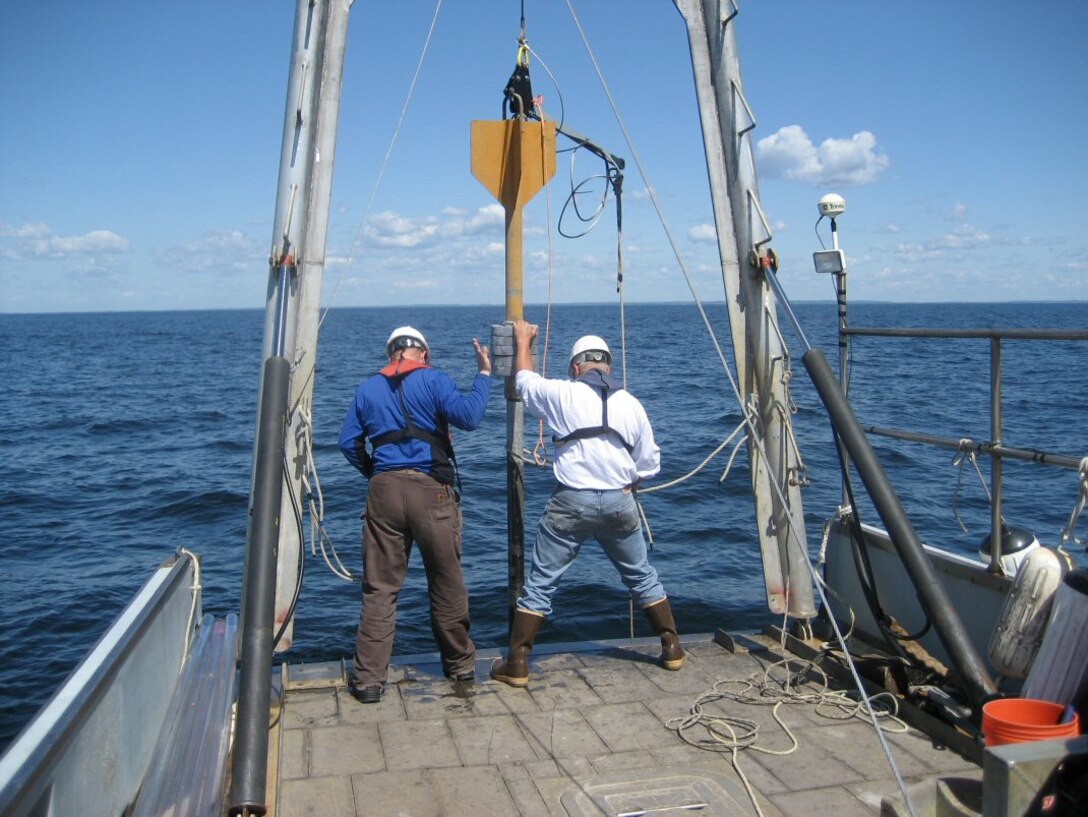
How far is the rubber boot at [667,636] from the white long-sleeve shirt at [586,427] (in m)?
0.76

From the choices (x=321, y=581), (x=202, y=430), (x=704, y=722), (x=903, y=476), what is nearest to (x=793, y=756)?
(x=704, y=722)

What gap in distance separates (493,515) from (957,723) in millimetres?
10099

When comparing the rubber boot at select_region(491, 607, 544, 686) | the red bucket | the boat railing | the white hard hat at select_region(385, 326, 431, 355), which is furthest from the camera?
the white hard hat at select_region(385, 326, 431, 355)

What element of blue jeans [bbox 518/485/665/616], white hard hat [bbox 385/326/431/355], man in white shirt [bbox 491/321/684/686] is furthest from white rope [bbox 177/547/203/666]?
blue jeans [bbox 518/485/665/616]

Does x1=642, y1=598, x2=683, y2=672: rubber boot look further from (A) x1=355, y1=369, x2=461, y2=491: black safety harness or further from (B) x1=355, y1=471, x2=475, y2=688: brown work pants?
(A) x1=355, y1=369, x2=461, y2=491: black safety harness

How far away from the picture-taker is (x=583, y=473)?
5496 millimetres

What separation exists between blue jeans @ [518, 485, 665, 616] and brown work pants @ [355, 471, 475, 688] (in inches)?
16.2

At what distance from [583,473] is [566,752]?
146cm

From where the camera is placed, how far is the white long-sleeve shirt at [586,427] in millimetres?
5492

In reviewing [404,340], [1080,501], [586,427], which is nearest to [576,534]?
[586,427]

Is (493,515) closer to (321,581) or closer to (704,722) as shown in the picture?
(321,581)

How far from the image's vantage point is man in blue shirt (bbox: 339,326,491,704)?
542cm

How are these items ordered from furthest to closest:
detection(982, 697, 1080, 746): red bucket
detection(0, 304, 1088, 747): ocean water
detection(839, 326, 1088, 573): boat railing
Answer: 1. detection(0, 304, 1088, 747): ocean water
2. detection(839, 326, 1088, 573): boat railing
3. detection(982, 697, 1080, 746): red bucket

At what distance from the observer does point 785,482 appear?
239 inches
